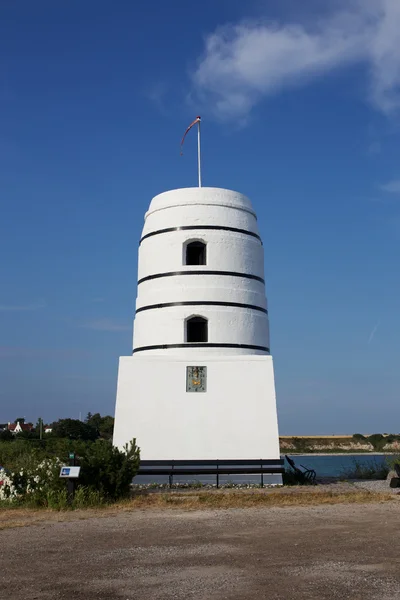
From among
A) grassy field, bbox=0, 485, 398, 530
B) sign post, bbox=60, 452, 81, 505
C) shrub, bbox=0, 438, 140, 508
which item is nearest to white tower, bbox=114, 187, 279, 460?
grassy field, bbox=0, 485, 398, 530

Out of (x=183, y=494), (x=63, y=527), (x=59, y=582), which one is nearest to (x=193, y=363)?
(x=183, y=494)

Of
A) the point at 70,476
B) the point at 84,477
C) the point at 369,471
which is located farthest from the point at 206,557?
the point at 369,471

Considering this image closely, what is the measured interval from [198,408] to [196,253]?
5.34 m

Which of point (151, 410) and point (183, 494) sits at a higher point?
point (151, 410)

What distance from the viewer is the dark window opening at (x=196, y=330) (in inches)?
781

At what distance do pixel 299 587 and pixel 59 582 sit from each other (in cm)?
243

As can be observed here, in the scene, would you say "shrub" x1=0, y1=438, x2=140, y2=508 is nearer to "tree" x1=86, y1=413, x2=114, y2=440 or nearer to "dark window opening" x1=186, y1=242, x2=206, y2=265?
"dark window opening" x1=186, y1=242, x2=206, y2=265

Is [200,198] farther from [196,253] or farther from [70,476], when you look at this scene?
[70,476]

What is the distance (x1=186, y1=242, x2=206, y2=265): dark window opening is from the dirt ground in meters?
10.5

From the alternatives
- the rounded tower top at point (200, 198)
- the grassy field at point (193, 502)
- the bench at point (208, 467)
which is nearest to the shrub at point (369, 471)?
the bench at point (208, 467)

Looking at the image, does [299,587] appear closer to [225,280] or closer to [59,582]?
[59,582]

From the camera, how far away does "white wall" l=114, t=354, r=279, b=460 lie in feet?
58.9

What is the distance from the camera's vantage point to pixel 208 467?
1770 centimetres

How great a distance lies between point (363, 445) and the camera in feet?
228
